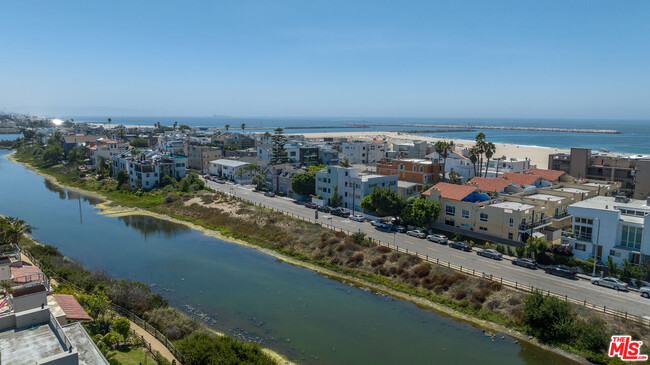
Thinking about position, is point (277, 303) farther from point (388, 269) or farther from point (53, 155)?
point (53, 155)

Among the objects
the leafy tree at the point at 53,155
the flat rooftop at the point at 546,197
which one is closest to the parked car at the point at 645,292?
the flat rooftop at the point at 546,197

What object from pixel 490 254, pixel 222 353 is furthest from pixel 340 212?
pixel 222 353

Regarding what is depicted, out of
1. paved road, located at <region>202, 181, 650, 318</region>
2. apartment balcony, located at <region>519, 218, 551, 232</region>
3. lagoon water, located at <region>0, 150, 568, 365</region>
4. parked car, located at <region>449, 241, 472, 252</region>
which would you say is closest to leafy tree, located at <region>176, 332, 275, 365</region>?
lagoon water, located at <region>0, 150, 568, 365</region>

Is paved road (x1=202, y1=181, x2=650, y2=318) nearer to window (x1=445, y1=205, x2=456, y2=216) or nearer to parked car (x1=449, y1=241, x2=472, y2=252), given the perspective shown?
parked car (x1=449, y1=241, x2=472, y2=252)

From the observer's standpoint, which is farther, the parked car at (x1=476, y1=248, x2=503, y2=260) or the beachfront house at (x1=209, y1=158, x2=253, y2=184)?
the beachfront house at (x1=209, y1=158, x2=253, y2=184)

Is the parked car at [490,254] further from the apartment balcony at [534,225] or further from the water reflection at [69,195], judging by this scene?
the water reflection at [69,195]

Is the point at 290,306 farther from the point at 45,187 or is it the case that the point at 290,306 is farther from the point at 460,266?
the point at 45,187

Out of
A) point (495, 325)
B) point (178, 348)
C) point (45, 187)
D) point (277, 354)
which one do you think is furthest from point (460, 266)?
point (45, 187)
